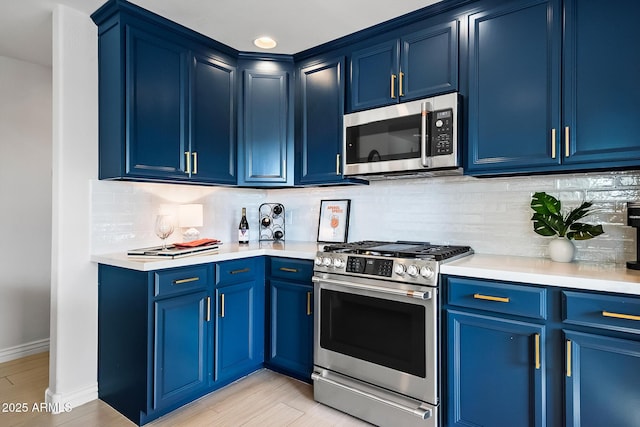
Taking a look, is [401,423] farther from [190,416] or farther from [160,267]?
[160,267]

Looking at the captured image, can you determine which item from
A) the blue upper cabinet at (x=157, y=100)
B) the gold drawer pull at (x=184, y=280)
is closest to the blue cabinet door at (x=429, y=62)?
the blue upper cabinet at (x=157, y=100)

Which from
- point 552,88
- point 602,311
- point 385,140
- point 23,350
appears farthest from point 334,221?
point 23,350

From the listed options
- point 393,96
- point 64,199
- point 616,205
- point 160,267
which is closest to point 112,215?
point 64,199

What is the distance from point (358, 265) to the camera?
7.11 ft

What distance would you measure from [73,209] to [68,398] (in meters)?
1.17

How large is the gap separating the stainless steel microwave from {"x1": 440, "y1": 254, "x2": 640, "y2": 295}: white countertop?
0.61m

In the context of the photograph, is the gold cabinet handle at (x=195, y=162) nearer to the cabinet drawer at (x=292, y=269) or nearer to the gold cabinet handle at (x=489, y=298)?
the cabinet drawer at (x=292, y=269)

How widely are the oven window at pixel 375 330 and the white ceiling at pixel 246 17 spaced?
1776mm

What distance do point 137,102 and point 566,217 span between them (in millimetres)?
2692

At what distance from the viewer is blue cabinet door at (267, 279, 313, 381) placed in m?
2.56

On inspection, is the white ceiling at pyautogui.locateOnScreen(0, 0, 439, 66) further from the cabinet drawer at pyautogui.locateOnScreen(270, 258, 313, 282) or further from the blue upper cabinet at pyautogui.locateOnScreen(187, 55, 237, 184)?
the cabinet drawer at pyautogui.locateOnScreen(270, 258, 313, 282)

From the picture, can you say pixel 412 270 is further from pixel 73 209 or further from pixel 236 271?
pixel 73 209

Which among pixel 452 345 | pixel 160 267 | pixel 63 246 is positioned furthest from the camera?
pixel 63 246

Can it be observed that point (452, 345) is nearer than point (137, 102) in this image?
Yes
